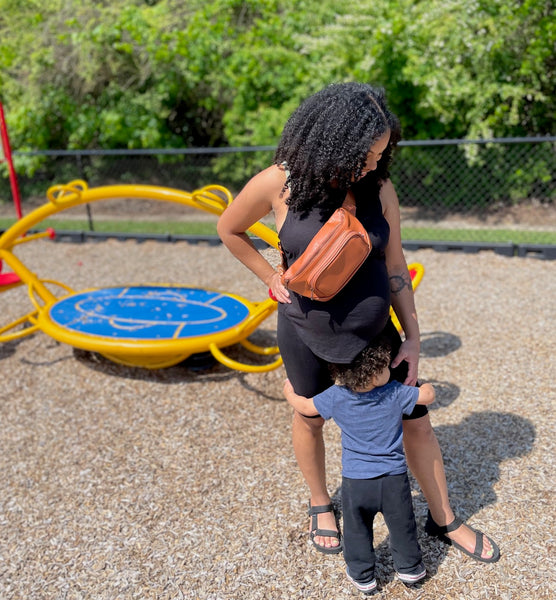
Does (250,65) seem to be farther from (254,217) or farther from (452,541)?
(452,541)

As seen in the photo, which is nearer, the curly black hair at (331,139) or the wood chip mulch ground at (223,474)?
the curly black hair at (331,139)

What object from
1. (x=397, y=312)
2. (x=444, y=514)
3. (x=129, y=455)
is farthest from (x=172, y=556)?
(x=397, y=312)

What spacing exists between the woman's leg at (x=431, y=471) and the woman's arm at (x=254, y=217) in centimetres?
65

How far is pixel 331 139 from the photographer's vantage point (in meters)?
1.61

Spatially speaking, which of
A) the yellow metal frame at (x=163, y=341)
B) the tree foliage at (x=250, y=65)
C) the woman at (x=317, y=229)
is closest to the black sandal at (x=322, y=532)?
the woman at (x=317, y=229)

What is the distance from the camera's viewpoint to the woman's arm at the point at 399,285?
6.07 ft

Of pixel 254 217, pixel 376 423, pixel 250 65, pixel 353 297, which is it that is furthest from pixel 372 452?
pixel 250 65

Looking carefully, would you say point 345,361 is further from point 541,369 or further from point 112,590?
point 541,369

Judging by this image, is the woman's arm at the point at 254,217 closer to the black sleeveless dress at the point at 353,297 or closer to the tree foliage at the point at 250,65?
the black sleeveless dress at the point at 353,297

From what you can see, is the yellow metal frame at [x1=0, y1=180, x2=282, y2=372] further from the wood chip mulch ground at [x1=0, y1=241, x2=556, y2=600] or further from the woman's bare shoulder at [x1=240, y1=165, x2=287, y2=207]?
the woman's bare shoulder at [x1=240, y1=165, x2=287, y2=207]

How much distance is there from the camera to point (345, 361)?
5.94 ft

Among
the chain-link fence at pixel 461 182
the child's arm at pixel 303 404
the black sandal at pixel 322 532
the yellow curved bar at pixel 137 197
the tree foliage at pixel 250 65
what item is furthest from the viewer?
the chain-link fence at pixel 461 182

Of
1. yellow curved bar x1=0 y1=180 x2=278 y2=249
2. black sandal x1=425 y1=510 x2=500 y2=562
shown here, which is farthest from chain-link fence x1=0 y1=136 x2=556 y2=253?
black sandal x1=425 y1=510 x2=500 y2=562

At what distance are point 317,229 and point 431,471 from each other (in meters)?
0.98
